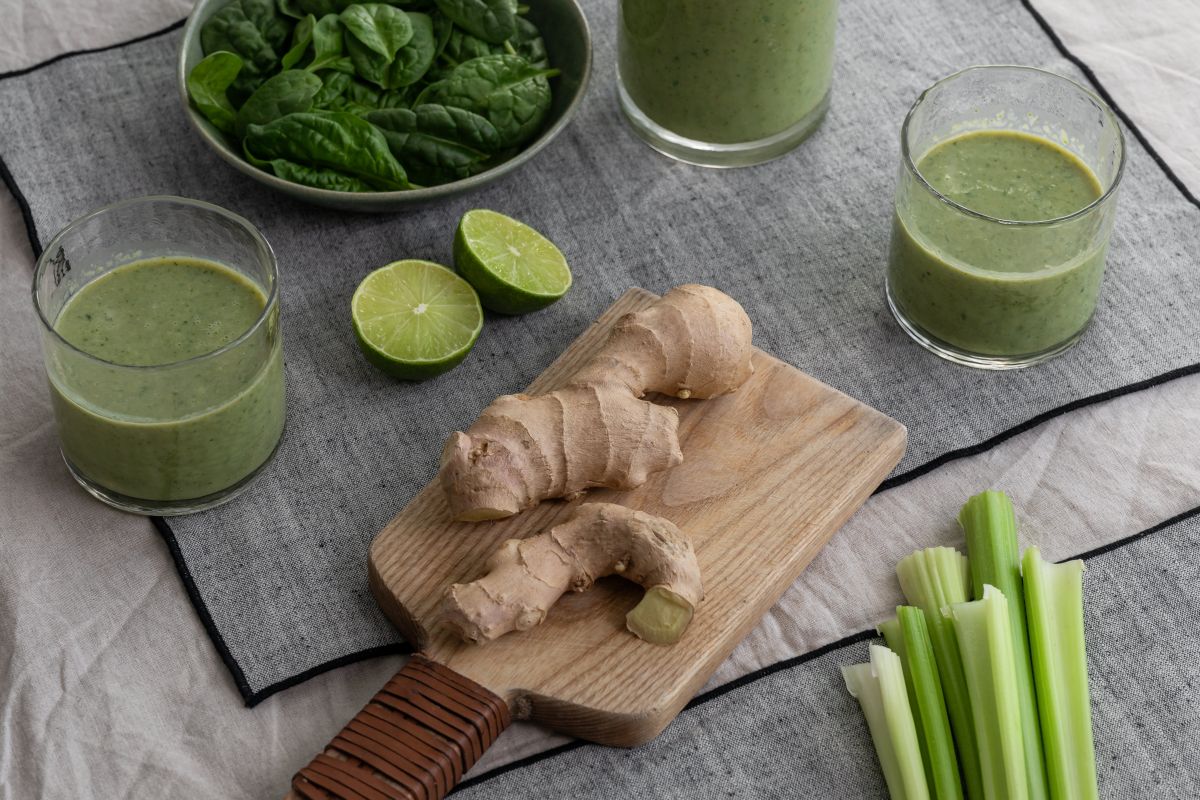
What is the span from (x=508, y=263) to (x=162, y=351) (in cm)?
65

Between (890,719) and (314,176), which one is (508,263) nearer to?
(314,176)

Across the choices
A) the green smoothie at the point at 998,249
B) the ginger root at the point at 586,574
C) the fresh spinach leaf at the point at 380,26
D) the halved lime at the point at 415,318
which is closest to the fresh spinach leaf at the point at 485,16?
the fresh spinach leaf at the point at 380,26

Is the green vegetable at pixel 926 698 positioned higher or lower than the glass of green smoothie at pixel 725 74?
lower

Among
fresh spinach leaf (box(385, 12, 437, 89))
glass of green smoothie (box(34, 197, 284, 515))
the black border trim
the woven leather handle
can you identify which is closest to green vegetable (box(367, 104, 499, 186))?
fresh spinach leaf (box(385, 12, 437, 89))

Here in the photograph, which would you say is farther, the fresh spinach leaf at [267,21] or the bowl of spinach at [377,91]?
the fresh spinach leaf at [267,21]

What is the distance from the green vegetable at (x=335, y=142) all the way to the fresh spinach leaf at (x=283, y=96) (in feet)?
0.15

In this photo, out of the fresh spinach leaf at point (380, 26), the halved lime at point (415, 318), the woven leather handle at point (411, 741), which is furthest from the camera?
the fresh spinach leaf at point (380, 26)

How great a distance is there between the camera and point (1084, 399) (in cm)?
249

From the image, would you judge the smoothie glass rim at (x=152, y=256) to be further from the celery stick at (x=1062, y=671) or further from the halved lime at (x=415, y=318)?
the celery stick at (x=1062, y=671)

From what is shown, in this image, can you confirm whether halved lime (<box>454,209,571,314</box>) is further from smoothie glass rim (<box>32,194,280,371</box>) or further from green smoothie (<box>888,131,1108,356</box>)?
green smoothie (<box>888,131,1108,356</box>)

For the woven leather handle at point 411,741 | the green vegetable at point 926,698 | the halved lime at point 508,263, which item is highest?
the halved lime at point 508,263

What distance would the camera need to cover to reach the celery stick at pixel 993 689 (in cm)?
197

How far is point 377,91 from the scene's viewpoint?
2729 millimetres

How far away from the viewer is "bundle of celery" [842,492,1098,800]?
201 cm
